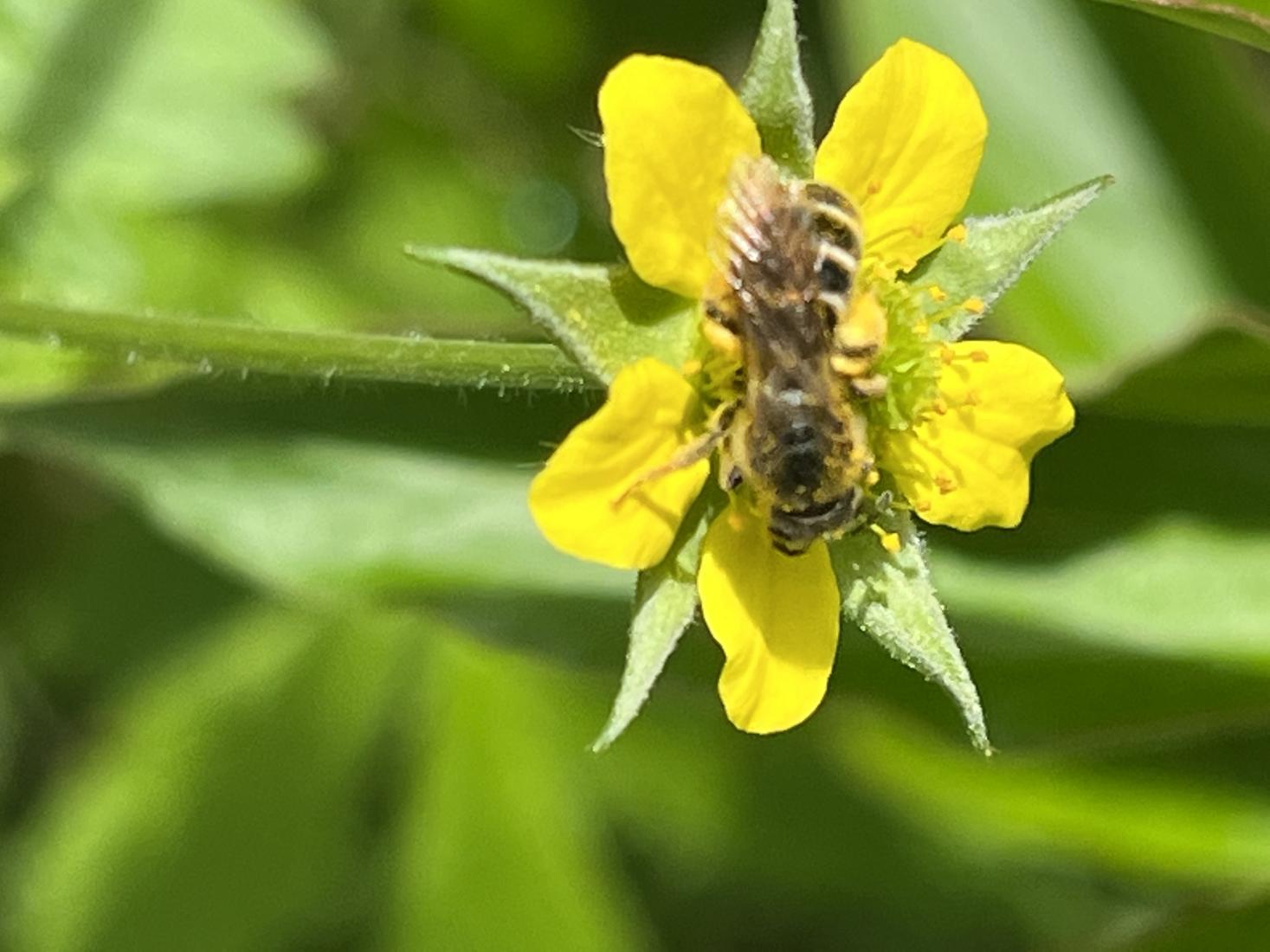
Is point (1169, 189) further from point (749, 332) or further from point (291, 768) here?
point (291, 768)

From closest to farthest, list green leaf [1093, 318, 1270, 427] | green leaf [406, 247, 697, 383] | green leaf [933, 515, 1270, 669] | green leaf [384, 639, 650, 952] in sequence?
green leaf [406, 247, 697, 383] → green leaf [1093, 318, 1270, 427] → green leaf [933, 515, 1270, 669] → green leaf [384, 639, 650, 952]

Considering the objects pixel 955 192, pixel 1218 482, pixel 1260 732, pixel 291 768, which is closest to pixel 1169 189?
→ pixel 1218 482

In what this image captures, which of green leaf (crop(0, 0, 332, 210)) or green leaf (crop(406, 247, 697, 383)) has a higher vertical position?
green leaf (crop(406, 247, 697, 383))

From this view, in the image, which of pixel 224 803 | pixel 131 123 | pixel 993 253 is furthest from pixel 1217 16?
pixel 224 803

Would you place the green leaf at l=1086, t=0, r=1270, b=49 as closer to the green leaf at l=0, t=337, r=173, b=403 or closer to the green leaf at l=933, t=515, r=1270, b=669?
the green leaf at l=933, t=515, r=1270, b=669

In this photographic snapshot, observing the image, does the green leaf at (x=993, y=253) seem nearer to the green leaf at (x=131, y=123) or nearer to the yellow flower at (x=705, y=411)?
the yellow flower at (x=705, y=411)

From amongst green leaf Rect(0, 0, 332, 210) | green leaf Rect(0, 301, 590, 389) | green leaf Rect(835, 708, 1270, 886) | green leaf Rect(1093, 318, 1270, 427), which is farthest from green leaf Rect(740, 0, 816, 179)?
green leaf Rect(0, 0, 332, 210)
